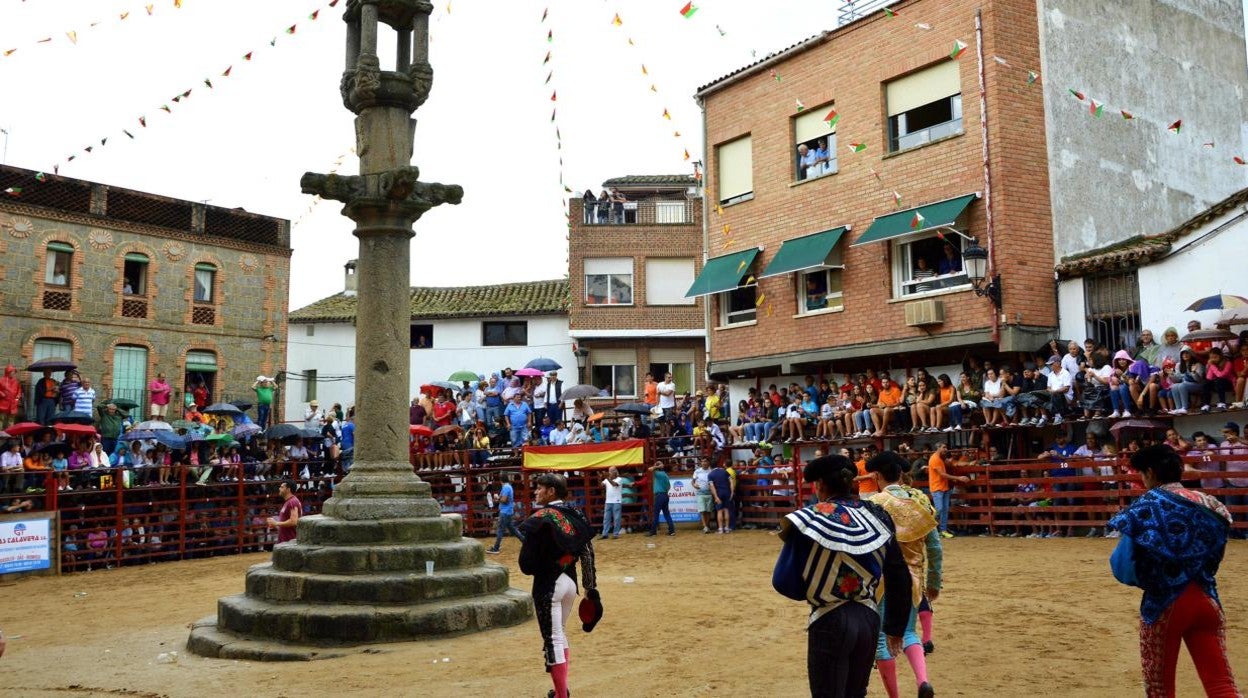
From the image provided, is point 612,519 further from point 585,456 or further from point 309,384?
point 309,384

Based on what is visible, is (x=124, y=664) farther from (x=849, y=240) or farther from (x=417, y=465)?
(x=849, y=240)

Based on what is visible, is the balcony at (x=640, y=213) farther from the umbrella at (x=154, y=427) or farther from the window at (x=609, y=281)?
the umbrella at (x=154, y=427)

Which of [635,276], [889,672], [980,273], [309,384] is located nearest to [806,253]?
[980,273]

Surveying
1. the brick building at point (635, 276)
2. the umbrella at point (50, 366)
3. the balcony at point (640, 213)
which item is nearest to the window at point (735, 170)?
the brick building at point (635, 276)

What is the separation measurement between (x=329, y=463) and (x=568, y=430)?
20.0 ft

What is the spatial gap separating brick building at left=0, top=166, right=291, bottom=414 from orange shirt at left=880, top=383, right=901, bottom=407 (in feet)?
76.7

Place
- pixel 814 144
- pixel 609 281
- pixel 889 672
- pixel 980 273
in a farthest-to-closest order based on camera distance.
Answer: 1. pixel 609 281
2. pixel 814 144
3. pixel 980 273
4. pixel 889 672

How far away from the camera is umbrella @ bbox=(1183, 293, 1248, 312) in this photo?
17078 millimetres

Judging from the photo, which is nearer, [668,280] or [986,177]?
[986,177]

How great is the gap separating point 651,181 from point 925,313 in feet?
73.7

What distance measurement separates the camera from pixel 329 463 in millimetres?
22969

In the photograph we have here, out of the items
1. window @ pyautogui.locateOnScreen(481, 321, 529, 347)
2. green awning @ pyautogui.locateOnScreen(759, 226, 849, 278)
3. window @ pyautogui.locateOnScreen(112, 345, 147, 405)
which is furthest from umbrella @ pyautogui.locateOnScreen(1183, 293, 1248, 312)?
window @ pyautogui.locateOnScreen(112, 345, 147, 405)

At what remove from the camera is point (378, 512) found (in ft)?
35.8

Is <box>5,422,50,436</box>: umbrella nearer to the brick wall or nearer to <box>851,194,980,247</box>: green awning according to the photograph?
the brick wall
